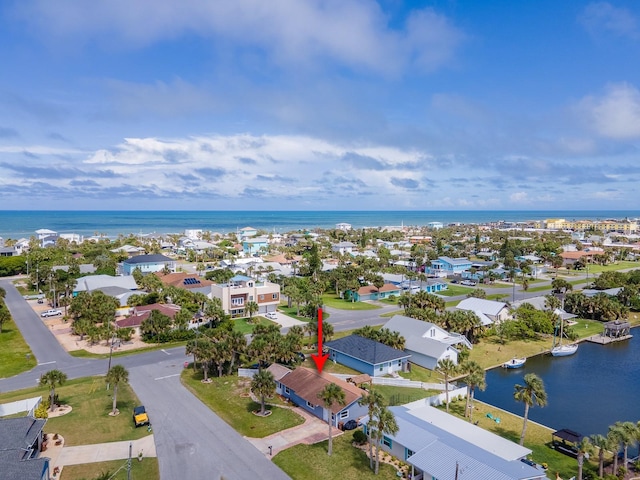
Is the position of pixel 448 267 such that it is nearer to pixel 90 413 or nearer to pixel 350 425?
pixel 350 425

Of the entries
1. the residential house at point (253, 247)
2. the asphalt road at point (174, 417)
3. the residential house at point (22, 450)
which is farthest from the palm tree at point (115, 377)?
the residential house at point (253, 247)

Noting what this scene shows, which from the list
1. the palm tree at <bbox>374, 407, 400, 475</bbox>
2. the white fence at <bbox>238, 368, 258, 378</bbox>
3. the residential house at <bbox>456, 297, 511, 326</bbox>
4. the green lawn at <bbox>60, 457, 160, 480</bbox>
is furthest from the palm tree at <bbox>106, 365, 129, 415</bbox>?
the residential house at <bbox>456, 297, 511, 326</bbox>

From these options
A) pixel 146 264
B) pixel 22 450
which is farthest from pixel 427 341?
pixel 146 264

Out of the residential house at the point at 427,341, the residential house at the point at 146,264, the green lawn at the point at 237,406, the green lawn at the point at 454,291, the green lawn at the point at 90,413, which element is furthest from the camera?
the residential house at the point at 146,264

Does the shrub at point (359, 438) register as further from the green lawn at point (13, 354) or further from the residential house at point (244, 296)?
the residential house at point (244, 296)

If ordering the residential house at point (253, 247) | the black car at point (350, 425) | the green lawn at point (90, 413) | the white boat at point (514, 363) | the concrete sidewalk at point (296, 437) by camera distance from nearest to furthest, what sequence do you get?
1. the concrete sidewalk at point (296, 437)
2. the green lawn at point (90, 413)
3. the black car at point (350, 425)
4. the white boat at point (514, 363)
5. the residential house at point (253, 247)

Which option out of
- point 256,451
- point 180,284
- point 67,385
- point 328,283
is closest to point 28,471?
point 256,451
